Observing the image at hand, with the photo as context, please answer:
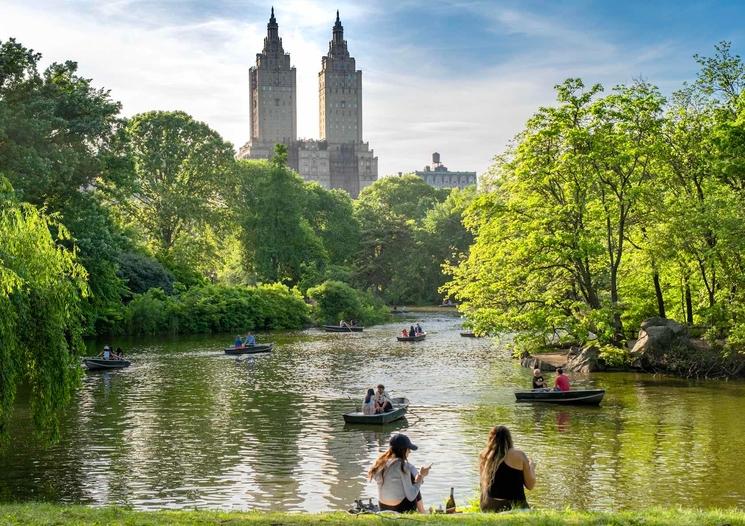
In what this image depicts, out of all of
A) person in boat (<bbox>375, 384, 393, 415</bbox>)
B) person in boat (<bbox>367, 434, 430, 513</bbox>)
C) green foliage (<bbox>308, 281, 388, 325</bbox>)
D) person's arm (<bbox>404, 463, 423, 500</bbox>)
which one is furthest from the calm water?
green foliage (<bbox>308, 281, 388, 325</bbox>)

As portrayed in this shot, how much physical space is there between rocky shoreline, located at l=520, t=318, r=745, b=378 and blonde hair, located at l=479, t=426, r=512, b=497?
80.1ft

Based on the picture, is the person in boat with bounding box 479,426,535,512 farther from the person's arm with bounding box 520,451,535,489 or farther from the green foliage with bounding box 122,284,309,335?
the green foliage with bounding box 122,284,309,335

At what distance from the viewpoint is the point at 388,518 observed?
1109 cm

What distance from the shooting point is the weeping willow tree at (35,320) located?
16.4m

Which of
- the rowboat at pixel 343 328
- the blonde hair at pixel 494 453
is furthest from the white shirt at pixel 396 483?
the rowboat at pixel 343 328

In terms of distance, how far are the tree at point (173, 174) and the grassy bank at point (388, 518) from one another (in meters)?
60.0

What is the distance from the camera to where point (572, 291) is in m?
40.3

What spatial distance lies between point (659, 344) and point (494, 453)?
25.5 metres

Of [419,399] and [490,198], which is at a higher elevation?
[490,198]

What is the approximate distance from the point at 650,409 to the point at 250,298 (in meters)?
41.8

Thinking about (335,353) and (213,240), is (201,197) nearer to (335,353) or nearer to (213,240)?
(213,240)

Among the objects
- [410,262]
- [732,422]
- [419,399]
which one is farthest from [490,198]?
[410,262]

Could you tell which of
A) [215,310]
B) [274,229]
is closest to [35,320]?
[215,310]

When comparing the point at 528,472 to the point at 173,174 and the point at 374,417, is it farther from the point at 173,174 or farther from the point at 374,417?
the point at 173,174
